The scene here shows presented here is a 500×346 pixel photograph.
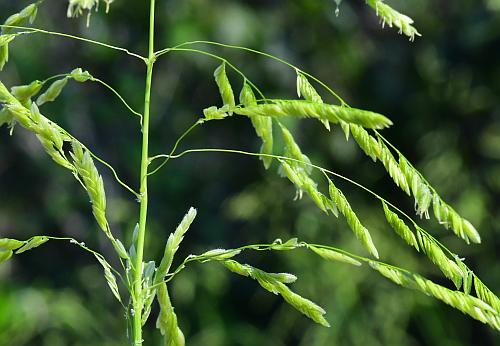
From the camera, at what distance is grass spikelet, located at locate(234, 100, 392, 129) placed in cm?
69

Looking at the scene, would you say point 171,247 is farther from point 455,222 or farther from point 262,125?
point 455,222

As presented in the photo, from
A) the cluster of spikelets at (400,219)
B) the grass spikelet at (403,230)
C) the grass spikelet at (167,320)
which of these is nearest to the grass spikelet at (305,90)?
the cluster of spikelets at (400,219)

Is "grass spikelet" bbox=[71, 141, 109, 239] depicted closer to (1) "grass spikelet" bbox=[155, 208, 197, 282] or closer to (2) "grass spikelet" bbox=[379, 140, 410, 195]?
(1) "grass spikelet" bbox=[155, 208, 197, 282]

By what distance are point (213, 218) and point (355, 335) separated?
730 mm

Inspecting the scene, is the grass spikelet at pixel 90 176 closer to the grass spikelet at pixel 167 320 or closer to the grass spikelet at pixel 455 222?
the grass spikelet at pixel 167 320

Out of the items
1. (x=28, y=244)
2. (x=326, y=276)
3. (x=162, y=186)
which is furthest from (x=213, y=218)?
(x=28, y=244)

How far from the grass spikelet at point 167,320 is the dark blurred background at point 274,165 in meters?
2.40

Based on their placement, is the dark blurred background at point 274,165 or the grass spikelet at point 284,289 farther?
the dark blurred background at point 274,165

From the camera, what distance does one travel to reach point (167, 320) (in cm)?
81

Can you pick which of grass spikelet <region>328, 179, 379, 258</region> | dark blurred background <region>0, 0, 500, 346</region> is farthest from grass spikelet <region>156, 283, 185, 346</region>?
dark blurred background <region>0, 0, 500, 346</region>

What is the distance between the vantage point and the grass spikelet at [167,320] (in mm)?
814

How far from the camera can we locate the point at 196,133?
142 inches

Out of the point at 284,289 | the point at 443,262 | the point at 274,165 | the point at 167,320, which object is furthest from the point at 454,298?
the point at 274,165

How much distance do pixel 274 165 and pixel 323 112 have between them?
2.52 m
